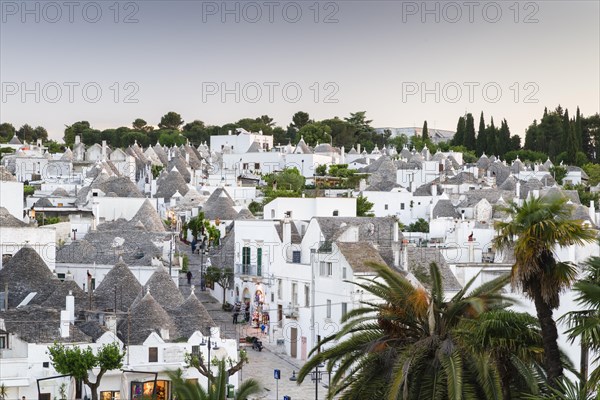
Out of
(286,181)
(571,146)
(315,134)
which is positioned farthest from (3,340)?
(315,134)

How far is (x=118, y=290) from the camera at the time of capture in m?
41.7

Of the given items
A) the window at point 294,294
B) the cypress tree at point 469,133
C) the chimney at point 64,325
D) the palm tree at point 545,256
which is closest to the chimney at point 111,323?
the chimney at point 64,325

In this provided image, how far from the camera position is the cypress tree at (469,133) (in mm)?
124125

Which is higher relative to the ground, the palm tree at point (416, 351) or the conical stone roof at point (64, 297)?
the palm tree at point (416, 351)

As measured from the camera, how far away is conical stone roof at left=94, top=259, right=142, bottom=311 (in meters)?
40.7

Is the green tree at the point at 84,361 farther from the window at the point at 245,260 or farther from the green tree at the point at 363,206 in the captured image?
the green tree at the point at 363,206

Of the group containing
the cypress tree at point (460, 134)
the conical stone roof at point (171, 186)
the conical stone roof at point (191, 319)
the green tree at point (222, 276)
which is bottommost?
the conical stone roof at point (191, 319)

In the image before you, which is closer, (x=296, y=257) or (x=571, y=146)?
(x=296, y=257)

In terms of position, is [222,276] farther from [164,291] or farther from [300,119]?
[300,119]

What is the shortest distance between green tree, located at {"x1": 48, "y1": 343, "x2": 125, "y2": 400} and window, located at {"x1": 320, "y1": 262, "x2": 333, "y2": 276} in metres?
9.22

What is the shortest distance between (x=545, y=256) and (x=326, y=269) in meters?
22.5

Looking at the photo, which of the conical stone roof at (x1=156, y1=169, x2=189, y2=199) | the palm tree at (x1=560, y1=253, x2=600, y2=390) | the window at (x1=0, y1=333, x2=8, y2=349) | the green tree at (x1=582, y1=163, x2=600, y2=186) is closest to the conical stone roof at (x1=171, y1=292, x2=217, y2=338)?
the window at (x1=0, y1=333, x2=8, y2=349)

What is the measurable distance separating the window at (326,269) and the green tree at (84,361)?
922cm

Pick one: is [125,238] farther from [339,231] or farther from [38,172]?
[38,172]
